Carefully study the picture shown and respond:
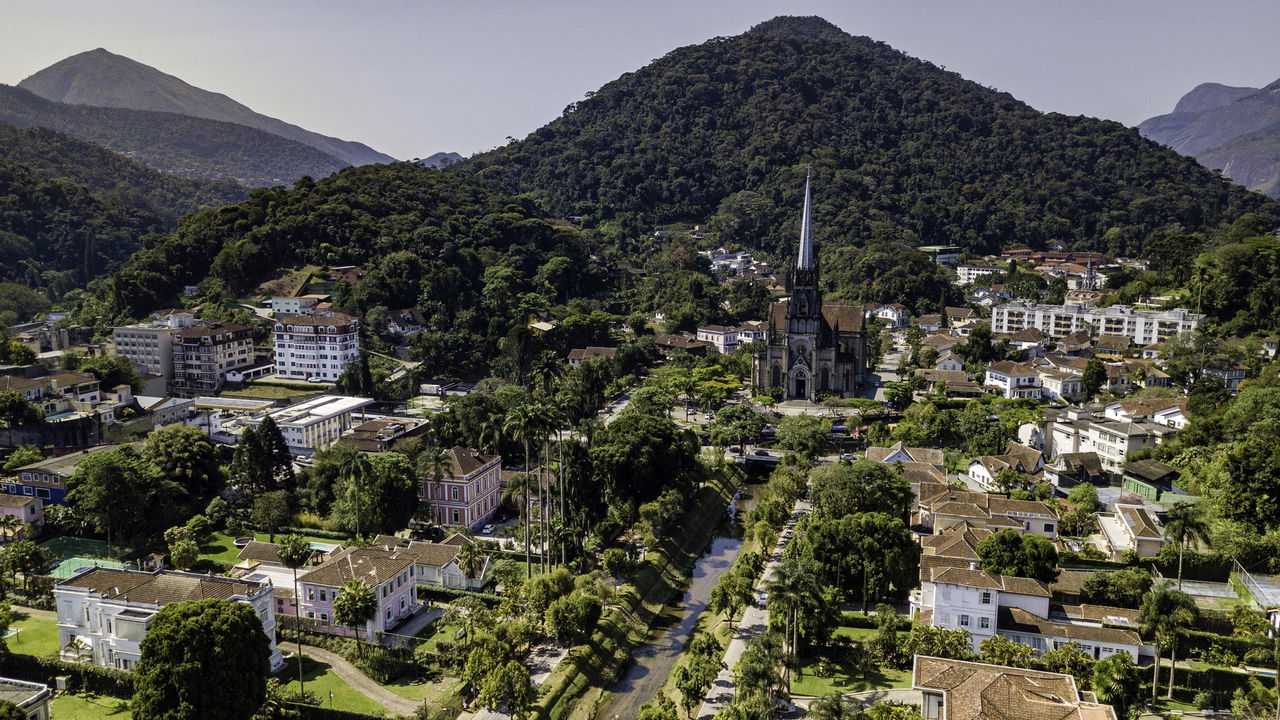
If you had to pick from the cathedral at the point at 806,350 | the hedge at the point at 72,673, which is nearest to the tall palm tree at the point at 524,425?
the hedge at the point at 72,673

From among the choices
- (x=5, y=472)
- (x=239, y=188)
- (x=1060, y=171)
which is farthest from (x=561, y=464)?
(x=239, y=188)

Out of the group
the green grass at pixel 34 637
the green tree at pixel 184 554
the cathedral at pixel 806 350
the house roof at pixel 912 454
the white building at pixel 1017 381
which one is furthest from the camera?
the cathedral at pixel 806 350

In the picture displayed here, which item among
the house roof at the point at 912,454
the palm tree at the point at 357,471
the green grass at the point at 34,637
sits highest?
the palm tree at the point at 357,471

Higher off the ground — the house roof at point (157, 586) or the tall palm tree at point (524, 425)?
the tall palm tree at point (524, 425)

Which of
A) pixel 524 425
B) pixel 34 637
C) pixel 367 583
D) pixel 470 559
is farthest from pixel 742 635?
pixel 34 637

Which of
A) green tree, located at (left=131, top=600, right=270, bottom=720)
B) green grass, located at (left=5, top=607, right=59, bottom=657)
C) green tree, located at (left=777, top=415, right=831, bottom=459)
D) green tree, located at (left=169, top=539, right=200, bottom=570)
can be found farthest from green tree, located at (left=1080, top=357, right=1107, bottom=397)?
green grass, located at (left=5, top=607, right=59, bottom=657)

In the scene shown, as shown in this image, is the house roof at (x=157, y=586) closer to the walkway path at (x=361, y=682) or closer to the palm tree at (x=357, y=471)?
the walkway path at (x=361, y=682)

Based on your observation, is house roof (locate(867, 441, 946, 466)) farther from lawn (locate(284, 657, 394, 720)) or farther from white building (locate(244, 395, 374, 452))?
white building (locate(244, 395, 374, 452))
